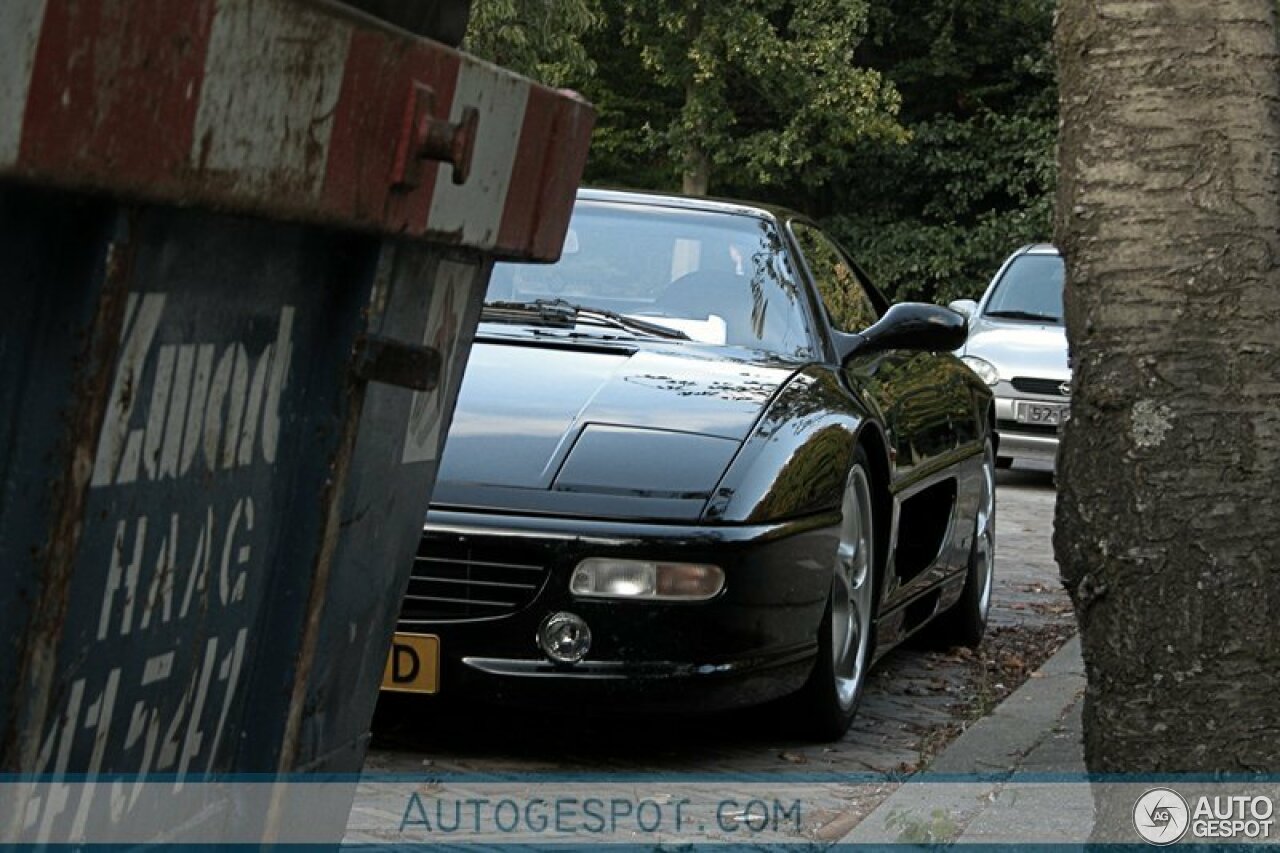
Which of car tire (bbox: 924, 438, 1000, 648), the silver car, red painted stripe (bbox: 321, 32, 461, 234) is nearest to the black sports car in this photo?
car tire (bbox: 924, 438, 1000, 648)

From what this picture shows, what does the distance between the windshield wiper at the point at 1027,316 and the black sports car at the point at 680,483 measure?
9.12 metres

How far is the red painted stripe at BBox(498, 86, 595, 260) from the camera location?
270cm

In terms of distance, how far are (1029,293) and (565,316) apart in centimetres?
1049

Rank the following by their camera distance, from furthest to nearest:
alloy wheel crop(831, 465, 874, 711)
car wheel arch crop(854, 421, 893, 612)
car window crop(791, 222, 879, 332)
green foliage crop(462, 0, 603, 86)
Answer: green foliage crop(462, 0, 603, 86) < car window crop(791, 222, 879, 332) < car wheel arch crop(854, 421, 893, 612) < alloy wheel crop(831, 465, 874, 711)

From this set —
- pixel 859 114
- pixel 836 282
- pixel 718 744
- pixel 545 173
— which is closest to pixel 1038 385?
pixel 836 282

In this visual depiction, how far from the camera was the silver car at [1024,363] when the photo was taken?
51.1 feet

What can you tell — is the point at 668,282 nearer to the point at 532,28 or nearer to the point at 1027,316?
the point at 1027,316

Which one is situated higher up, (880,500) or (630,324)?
(630,324)

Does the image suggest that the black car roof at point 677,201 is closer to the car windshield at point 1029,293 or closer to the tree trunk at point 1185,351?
the tree trunk at point 1185,351

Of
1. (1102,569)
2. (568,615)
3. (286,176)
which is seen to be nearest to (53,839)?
(286,176)

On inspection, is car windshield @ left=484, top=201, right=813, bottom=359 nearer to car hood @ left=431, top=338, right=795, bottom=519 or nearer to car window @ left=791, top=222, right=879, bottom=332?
car window @ left=791, top=222, right=879, bottom=332

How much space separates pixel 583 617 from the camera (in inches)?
216

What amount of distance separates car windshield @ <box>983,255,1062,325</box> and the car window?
864 cm

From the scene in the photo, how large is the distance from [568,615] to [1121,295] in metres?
1.93
